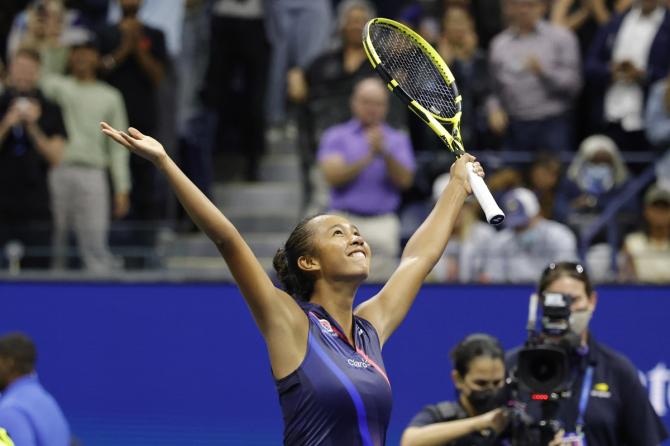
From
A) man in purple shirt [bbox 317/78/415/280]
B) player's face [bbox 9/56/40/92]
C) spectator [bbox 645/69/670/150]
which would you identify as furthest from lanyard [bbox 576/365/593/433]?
player's face [bbox 9/56/40/92]

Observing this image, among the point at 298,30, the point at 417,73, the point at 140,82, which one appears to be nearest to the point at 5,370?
the point at 417,73

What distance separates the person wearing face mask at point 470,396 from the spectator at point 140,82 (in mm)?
5642

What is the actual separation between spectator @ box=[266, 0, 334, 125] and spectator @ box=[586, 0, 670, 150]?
2.29m

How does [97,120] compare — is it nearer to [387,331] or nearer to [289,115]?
[289,115]

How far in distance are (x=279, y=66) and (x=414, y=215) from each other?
238cm

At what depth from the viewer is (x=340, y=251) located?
5.06 meters

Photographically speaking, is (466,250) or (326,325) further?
(466,250)

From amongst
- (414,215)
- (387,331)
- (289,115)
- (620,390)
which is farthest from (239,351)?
(387,331)

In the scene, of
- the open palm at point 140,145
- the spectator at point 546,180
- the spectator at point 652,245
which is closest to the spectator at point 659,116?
the spectator at point 546,180

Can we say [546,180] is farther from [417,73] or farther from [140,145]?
[140,145]

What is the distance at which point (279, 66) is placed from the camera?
12.8m

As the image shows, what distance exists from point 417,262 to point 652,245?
475cm

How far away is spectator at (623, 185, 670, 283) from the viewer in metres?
9.80

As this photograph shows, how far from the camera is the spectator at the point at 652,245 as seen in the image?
9.80 m
